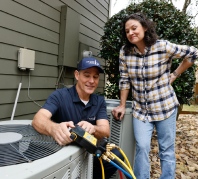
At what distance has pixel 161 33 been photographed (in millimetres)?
3635

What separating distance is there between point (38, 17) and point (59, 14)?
51cm

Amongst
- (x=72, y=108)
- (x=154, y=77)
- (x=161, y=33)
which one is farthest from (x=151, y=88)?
(x=161, y=33)

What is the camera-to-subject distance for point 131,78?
202cm

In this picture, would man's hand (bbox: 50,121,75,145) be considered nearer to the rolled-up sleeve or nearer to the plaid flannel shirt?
the plaid flannel shirt

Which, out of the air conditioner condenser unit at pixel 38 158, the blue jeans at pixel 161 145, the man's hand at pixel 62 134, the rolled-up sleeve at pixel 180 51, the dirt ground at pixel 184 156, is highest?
the rolled-up sleeve at pixel 180 51

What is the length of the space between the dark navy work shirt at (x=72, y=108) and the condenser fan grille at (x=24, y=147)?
0.32 meters

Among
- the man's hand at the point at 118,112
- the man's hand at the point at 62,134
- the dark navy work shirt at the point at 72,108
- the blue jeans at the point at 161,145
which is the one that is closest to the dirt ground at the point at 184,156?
the blue jeans at the point at 161,145

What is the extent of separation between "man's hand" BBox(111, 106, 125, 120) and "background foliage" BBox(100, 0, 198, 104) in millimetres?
1529

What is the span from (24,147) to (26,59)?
1.84m

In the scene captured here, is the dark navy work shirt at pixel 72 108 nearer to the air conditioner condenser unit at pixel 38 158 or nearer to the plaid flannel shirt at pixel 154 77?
the air conditioner condenser unit at pixel 38 158

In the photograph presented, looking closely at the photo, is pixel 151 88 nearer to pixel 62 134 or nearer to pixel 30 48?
pixel 62 134

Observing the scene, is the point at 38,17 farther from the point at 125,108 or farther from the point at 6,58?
the point at 125,108

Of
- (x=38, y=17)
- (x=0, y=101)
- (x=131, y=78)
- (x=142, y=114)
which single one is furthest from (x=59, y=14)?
(x=142, y=114)

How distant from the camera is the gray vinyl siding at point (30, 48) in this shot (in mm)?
2498
